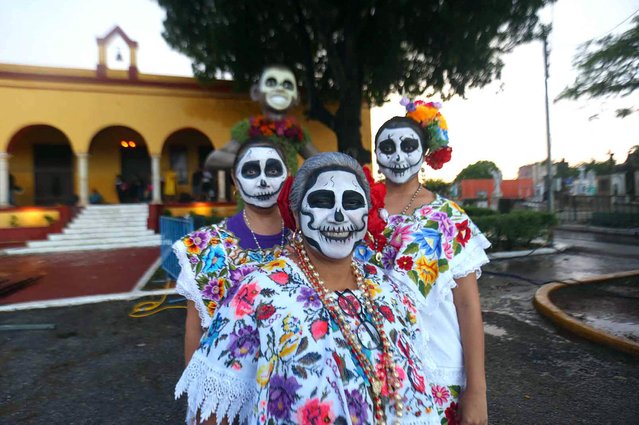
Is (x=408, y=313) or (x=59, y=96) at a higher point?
(x=59, y=96)

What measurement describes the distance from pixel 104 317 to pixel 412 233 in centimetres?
546

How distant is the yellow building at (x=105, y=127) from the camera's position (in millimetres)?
13523

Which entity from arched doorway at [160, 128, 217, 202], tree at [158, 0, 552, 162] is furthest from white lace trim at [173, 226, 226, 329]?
arched doorway at [160, 128, 217, 202]

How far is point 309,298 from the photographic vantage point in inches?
54.1

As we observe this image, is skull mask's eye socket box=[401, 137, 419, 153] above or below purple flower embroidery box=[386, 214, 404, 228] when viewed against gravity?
above

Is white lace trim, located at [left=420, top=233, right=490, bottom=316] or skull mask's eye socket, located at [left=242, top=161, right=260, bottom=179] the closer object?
white lace trim, located at [left=420, top=233, right=490, bottom=316]

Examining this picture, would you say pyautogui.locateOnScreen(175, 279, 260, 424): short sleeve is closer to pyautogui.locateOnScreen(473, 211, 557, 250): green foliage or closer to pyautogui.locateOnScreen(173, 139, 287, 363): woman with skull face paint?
pyautogui.locateOnScreen(173, 139, 287, 363): woman with skull face paint

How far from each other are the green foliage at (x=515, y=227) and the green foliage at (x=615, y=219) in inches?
291

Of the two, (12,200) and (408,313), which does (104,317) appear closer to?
(408,313)

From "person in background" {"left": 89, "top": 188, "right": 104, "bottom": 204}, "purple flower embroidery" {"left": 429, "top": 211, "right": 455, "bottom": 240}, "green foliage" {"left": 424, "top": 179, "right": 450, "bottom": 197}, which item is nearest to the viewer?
"purple flower embroidery" {"left": 429, "top": 211, "right": 455, "bottom": 240}

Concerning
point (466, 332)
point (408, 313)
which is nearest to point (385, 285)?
point (408, 313)

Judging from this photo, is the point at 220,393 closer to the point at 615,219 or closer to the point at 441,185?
the point at 615,219

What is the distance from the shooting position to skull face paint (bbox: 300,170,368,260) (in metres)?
1.48

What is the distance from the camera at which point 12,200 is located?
14.3m
